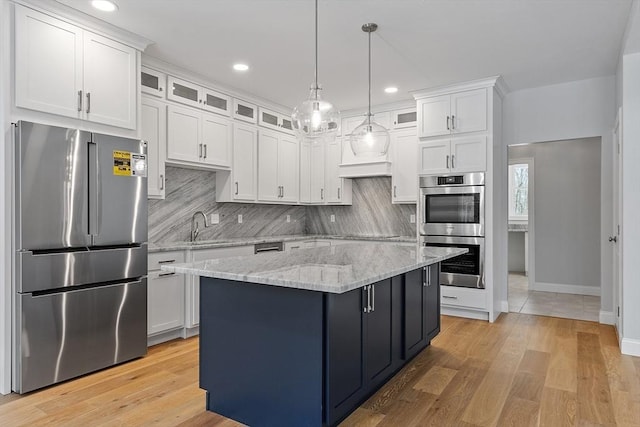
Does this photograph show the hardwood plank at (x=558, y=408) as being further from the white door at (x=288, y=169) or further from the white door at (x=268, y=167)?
the white door at (x=288, y=169)

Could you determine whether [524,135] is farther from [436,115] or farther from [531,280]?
[531,280]

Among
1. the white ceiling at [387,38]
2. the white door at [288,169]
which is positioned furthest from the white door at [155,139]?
the white door at [288,169]

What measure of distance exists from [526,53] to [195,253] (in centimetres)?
363

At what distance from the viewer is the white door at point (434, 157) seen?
478 centimetres

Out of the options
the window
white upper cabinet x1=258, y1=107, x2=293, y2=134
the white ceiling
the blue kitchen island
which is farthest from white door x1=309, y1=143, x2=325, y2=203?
the window

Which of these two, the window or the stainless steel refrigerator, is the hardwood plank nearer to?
the stainless steel refrigerator

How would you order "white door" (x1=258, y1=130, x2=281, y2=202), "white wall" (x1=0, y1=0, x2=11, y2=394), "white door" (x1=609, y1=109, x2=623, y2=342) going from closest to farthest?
"white wall" (x1=0, y1=0, x2=11, y2=394) → "white door" (x1=609, y1=109, x2=623, y2=342) → "white door" (x1=258, y1=130, x2=281, y2=202)

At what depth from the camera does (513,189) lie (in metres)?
7.84

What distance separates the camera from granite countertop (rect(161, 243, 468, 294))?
1.81m

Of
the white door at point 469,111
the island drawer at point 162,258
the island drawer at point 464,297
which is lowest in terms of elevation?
the island drawer at point 464,297

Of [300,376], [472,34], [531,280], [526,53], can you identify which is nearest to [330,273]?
[300,376]

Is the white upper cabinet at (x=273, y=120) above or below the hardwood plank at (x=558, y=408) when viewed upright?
above

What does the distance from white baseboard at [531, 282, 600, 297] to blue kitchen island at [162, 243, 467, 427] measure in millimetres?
4515

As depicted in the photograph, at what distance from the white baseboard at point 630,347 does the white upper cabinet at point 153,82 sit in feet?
15.5
